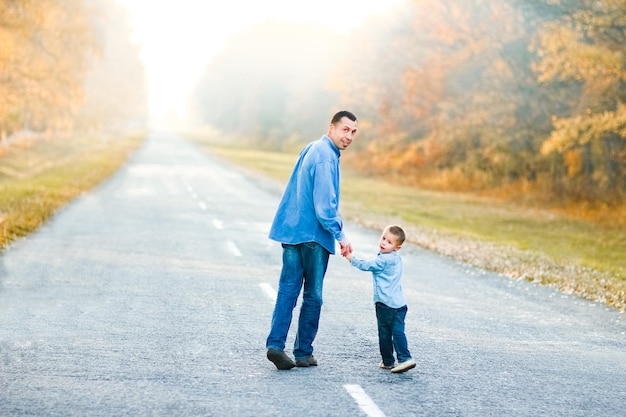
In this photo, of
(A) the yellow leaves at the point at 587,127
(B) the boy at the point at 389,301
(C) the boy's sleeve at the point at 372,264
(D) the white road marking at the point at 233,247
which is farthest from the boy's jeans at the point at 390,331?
(A) the yellow leaves at the point at 587,127

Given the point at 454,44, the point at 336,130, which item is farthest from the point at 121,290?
the point at 454,44

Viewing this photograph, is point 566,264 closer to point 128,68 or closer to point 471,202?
point 471,202

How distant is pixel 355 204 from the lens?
2789 centimetres

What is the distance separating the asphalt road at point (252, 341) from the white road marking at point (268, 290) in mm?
25

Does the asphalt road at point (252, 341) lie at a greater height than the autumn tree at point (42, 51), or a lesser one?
lesser

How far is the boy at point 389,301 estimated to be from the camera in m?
6.46

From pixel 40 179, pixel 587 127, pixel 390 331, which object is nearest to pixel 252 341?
pixel 390 331

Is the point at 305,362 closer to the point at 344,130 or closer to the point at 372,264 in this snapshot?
the point at 372,264

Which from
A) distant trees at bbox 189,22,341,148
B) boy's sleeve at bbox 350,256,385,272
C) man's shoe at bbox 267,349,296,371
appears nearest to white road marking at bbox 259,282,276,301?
man's shoe at bbox 267,349,296,371

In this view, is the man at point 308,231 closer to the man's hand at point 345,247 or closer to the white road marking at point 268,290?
the man's hand at point 345,247

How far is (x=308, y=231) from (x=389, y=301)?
0.85 m

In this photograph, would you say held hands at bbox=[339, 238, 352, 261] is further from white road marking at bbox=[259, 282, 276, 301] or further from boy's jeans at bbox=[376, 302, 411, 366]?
white road marking at bbox=[259, 282, 276, 301]

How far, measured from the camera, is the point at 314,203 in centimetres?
638

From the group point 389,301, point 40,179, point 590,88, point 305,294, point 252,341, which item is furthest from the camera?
point 40,179
